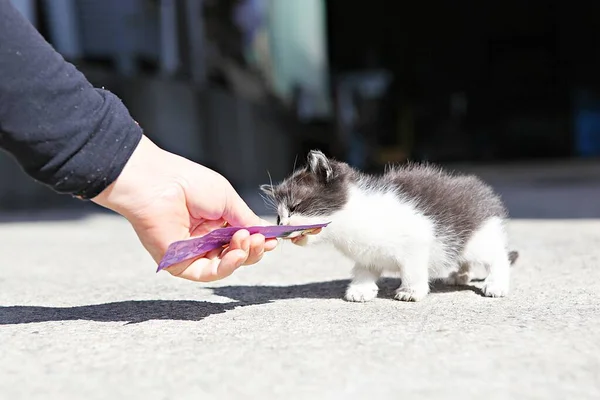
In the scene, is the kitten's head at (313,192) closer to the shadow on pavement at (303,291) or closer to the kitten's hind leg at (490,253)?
the shadow on pavement at (303,291)

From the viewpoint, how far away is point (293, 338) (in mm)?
1854

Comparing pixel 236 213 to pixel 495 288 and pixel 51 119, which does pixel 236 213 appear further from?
pixel 495 288

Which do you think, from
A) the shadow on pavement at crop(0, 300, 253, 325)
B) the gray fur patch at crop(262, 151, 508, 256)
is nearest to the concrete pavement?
the shadow on pavement at crop(0, 300, 253, 325)

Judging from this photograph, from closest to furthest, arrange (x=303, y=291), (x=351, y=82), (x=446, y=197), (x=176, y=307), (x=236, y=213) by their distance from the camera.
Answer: (x=236, y=213), (x=176, y=307), (x=446, y=197), (x=303, y=291), (x=351, y=82)

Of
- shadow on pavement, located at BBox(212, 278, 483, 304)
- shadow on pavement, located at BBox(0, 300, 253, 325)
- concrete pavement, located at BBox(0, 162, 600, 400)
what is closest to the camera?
concrete pavement, located at BBox(0, 162, 600, 400)

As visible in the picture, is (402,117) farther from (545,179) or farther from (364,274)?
(364,274)

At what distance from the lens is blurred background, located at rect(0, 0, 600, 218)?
750 centimetres

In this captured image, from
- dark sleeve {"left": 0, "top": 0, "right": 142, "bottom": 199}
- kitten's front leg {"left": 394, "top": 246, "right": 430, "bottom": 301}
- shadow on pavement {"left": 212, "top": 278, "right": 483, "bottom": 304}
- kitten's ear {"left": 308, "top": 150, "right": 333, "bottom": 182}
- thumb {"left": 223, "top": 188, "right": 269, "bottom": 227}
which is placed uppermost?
dark sleeve {"left": 0, "top": 0, "right": 142, "bottom": 199}

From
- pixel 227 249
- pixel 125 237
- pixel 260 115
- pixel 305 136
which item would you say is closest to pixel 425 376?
pixel 227 249

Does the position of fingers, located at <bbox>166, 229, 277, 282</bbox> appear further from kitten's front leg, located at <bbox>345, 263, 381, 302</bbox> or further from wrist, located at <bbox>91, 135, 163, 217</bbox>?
kitten's front leg, located at <bbox>345, 263, 381, 302</bbox>

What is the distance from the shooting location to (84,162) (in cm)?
179

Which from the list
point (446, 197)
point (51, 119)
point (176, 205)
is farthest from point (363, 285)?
point (51, 119)

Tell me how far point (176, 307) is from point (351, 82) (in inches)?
577

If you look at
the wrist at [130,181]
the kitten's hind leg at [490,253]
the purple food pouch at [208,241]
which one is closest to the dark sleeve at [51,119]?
the wrist at [130,181]
